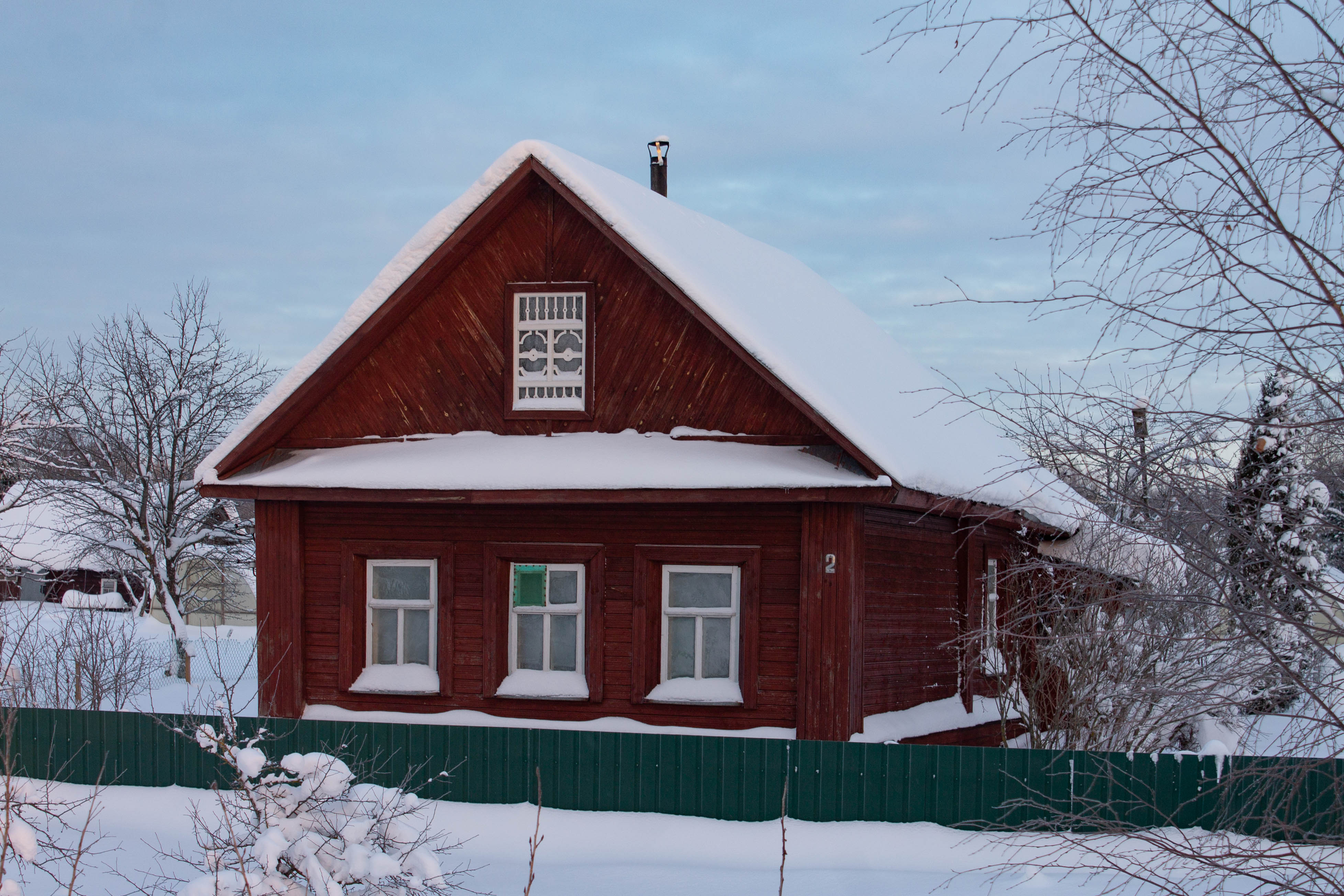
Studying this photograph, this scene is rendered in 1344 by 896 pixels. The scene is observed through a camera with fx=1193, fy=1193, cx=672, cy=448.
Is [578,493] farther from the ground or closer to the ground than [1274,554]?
farther from the ground

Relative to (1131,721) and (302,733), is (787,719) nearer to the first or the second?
(1131,721)

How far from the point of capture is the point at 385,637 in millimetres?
13258

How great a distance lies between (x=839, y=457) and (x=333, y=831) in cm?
666

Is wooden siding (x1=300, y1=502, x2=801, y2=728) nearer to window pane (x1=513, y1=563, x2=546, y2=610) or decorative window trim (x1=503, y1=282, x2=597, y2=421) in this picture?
window pane (x1=513, y1=563, x2=546, y2=610)

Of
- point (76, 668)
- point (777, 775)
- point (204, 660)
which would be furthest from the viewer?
point (204, 660)

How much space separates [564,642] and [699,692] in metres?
1.61

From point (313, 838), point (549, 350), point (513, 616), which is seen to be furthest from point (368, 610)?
point (313, 838)

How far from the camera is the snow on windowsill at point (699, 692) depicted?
1186cm

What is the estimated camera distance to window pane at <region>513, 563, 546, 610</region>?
12734mm

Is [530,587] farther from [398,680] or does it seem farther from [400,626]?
[398,680]

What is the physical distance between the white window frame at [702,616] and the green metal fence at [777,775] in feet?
5.99

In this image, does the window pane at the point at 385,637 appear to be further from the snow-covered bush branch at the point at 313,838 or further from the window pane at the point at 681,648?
the snow-covered bush branch at the point at 313,838

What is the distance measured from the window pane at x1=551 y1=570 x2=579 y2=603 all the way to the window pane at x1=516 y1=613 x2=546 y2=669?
27cm

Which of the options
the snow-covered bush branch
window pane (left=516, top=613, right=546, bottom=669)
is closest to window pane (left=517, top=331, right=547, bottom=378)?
window pane (left=516, top=613, right=546, bottom=669)
